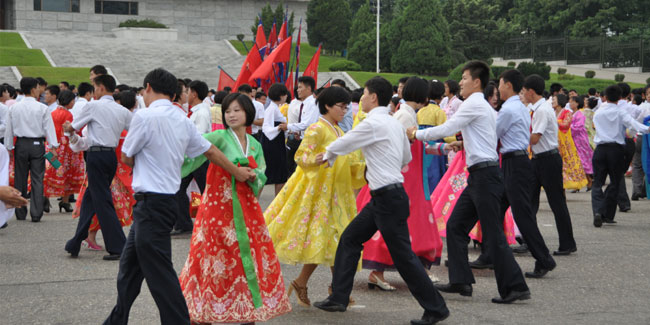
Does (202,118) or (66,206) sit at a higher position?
(202,118)

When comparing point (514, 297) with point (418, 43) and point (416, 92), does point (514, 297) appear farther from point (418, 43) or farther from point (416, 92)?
point (418, 43)

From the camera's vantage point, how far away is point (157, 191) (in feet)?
16.1

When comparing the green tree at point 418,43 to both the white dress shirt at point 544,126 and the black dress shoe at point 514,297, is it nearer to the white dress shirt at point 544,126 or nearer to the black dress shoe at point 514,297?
the white dress shirt at point 544,126

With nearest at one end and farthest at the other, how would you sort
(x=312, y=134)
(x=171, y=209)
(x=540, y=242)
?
(x=171, y=209)
(x=312, y=134)
(x=540, y=242)

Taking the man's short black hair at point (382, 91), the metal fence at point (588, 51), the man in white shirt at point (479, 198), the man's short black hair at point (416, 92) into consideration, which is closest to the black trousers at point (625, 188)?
the man in white shirt at point (479, 198)

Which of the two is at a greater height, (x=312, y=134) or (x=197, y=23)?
(x=197, y=23)

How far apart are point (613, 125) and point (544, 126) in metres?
3.01

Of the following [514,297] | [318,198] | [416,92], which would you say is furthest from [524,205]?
[318,198]

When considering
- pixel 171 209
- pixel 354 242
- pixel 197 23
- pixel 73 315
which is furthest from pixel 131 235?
pixel 197 23

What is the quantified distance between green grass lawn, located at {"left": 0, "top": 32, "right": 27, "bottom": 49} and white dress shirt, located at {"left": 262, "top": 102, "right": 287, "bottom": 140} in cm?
3520

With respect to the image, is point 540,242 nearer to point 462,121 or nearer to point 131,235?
point 462,121

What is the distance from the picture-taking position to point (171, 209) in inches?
196

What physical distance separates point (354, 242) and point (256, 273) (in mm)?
803

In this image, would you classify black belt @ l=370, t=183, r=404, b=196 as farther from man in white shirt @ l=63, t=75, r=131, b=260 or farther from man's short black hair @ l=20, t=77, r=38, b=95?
man's short black hair @ l=20, t=77, r=38, b=95
